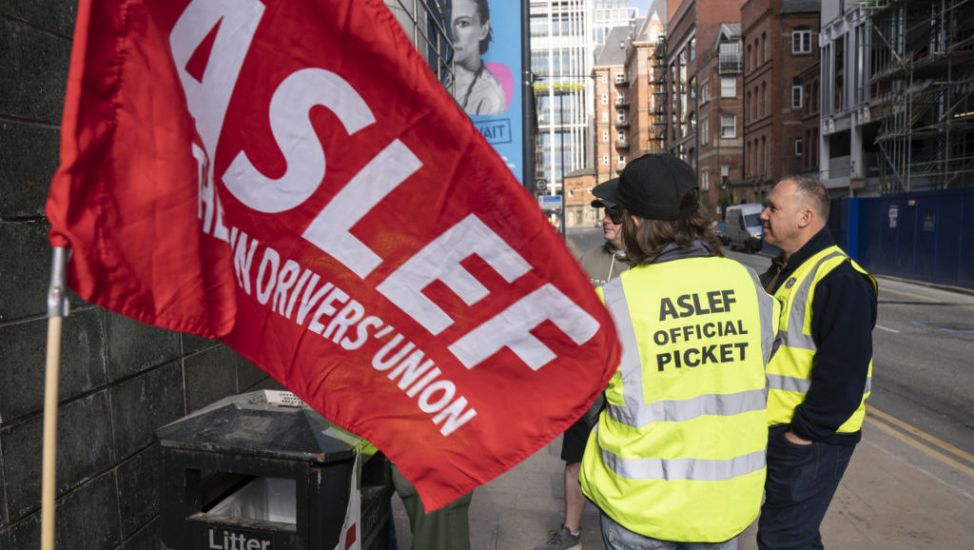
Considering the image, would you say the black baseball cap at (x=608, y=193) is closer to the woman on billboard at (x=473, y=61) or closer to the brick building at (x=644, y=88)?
the woman on billboard at (x=473, y=61)

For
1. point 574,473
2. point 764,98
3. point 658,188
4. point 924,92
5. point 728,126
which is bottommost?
point 574,473

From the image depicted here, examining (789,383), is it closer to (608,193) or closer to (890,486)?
(608,193)

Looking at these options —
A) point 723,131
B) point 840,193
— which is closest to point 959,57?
point 840,193

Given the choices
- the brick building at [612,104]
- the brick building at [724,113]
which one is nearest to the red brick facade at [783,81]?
the brick building at [724,113]

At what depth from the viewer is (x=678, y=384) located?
216 centimetres

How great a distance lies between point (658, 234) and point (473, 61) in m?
7.53

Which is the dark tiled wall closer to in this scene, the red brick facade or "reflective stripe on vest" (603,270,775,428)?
"reflective stripe on vest" (603,270,775,428)

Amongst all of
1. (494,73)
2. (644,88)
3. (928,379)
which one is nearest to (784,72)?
(928,379)

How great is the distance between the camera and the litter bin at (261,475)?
230 centimetres

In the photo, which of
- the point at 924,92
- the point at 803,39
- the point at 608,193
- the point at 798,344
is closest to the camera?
the point at 798,344

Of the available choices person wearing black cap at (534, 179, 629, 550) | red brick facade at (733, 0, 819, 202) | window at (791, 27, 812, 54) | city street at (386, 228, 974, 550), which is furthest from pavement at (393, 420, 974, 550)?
window at (791, 27, 812, 54)

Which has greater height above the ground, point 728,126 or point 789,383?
point 728,126

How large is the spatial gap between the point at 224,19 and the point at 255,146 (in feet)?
0.96

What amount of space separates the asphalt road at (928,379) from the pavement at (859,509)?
1.76 feet
